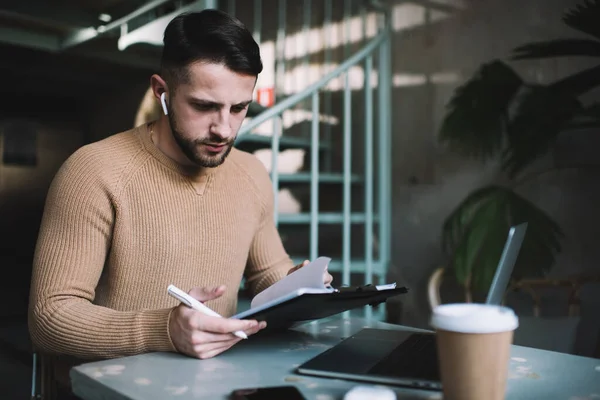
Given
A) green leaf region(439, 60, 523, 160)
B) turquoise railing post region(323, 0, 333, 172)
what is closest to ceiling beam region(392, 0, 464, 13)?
turquoise railing post region(323, 0, 333, 172)

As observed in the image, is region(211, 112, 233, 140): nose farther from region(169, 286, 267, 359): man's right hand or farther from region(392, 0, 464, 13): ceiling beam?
region(392, 0, 464, 13): ceiling beam

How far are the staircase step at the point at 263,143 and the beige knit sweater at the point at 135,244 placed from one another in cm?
110

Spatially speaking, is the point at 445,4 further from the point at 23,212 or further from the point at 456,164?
the point at 23,212

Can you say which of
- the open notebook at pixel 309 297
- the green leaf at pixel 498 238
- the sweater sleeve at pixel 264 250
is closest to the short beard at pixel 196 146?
the sweater sleeve at pixel 264 250

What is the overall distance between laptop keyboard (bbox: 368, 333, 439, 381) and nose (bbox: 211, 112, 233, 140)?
1.86ft

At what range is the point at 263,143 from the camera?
278 cm

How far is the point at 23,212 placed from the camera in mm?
1642

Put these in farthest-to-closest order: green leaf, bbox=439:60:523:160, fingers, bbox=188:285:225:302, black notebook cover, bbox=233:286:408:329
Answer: green leaf, bbox=439:60:523:160, fingers, bbox=188:285:225:302, black notebook cover, bbox=233:286:408:329

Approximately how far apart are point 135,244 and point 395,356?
61 cm

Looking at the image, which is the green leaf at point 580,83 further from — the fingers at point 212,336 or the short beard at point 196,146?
the fingers at point 212,336

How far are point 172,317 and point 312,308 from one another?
8.8 inches

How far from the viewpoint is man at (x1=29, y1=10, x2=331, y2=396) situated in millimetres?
1013

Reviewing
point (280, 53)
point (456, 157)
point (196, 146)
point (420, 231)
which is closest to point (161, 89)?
point (196, 146)

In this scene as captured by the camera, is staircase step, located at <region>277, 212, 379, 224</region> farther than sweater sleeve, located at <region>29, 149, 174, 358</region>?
Yes
